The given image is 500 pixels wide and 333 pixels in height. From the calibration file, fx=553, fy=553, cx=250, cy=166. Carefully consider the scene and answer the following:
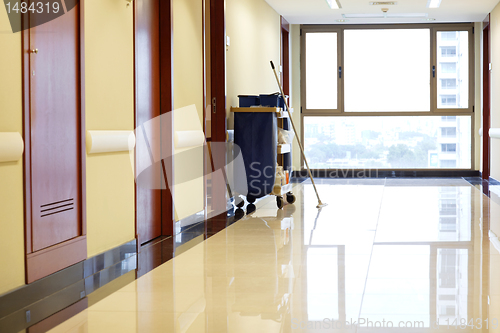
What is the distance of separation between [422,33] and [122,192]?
7.21 meters

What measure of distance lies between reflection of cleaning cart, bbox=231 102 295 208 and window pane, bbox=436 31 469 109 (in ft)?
15.5

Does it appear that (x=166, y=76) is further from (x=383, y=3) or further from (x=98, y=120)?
(x=383, y=3)

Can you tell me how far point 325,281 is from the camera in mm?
2729

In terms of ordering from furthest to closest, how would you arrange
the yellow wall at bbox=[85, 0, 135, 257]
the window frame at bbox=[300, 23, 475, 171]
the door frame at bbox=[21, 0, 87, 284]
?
the window frame at bbox=[300, 23, 475, 171] < the yellow wall at bbox=[85, 0, 135, 257] < the door frame at bbox=[21, 0, 87, 284]

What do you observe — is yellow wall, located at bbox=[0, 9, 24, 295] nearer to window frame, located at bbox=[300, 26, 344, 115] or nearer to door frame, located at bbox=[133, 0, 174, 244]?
door frame, located at bbox=[133, 0, 174, 244]

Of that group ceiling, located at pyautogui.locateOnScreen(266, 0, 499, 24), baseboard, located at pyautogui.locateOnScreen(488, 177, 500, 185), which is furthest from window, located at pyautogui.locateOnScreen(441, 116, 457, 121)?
ceiling, located at pyautogui.locateOnScreen(266, 0, 499, 24)

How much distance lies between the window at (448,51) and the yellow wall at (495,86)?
3.57ft

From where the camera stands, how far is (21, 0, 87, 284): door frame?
237 cm

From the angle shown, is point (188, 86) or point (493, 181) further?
point (493, 181)

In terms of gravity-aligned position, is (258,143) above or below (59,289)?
above

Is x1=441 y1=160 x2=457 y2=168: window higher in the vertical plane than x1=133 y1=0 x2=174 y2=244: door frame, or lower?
lower

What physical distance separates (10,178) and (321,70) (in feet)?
24.7

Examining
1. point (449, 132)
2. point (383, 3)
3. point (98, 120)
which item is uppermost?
point (383, 3)

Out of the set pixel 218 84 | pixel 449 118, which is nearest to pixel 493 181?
pixel 449 118
